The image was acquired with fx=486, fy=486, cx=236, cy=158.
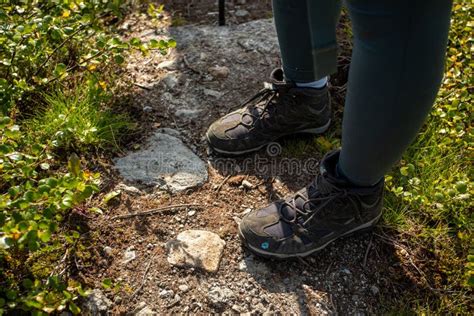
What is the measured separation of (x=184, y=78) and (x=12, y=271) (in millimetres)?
1379

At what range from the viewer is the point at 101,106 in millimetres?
2402

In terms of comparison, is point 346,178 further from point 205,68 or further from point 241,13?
point 241,13

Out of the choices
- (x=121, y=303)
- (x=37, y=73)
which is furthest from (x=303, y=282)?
(x=37, y=73)

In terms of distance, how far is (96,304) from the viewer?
167cm

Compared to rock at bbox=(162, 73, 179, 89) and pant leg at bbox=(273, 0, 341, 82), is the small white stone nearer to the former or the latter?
pant leg at bbox=(273, 0, 341, 82)

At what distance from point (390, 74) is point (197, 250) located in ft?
3.20

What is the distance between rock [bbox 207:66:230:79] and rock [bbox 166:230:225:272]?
3.46 feet

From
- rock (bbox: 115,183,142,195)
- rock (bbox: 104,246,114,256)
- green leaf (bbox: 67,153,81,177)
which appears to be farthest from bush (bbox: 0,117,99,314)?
rock (bbox: 115,183,142,195)

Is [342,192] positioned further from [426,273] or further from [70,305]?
A: [70,305]

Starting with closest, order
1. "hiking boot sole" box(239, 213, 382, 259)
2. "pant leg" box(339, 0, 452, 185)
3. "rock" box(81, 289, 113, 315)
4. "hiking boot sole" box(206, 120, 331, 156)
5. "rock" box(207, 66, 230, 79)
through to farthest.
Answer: "pant leg" box(339, 0, 452, 185)
"rock" box(81, 289, 113, 315)
"hiking boot sole" box(239, 213, 382, 259)
"hiking boot sole" box(206, 120, 331, 156)
"rock" box(207, 66, 230, 79)

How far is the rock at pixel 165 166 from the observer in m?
2.14

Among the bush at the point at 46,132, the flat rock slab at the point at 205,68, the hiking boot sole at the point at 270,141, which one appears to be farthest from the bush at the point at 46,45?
the hiking boot sole at the point at 270,141

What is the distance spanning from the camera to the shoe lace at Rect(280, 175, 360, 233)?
1728 millimetres

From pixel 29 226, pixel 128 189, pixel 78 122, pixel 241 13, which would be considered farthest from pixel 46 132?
pixel 241 13
